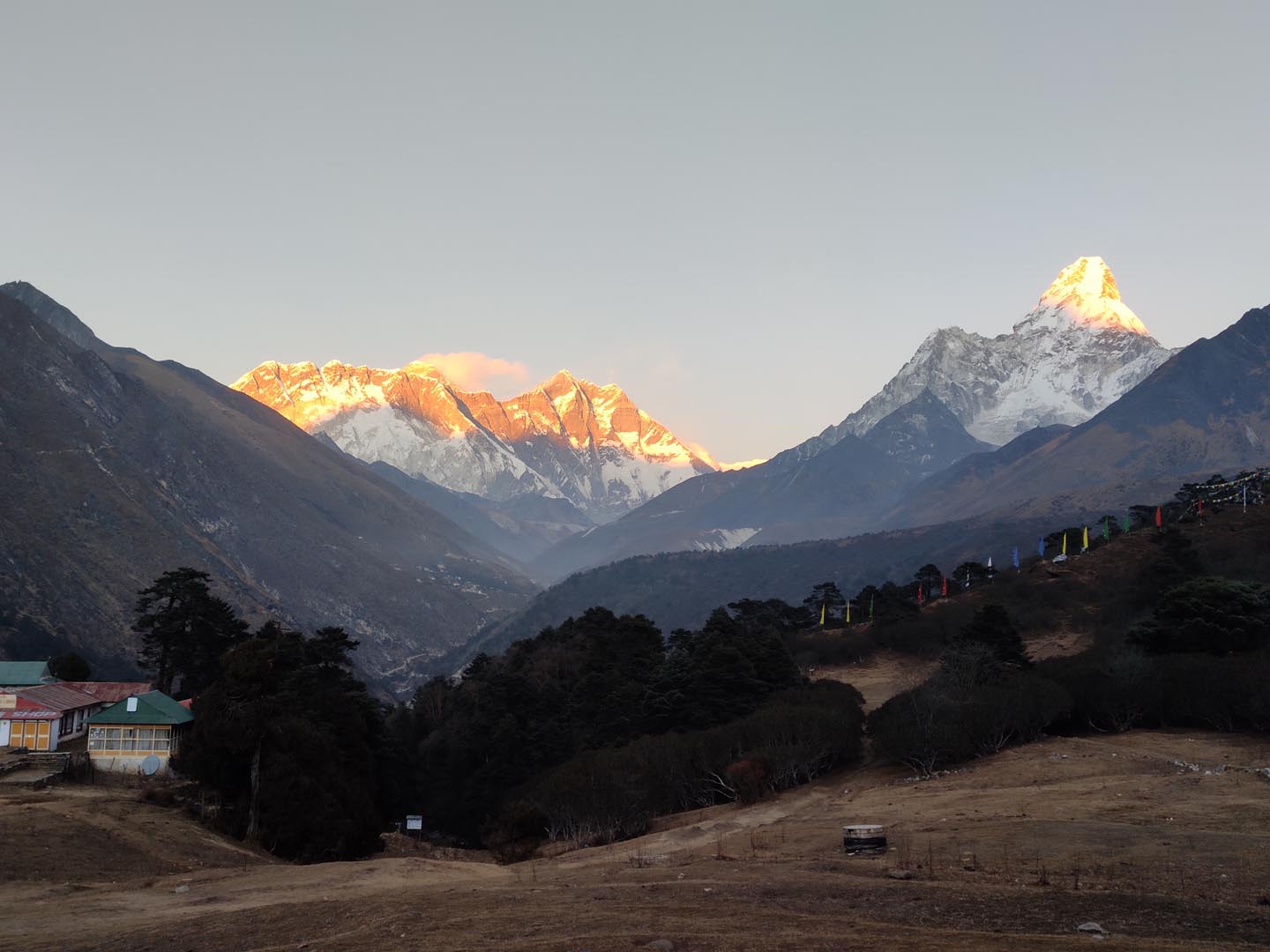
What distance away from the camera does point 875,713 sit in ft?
207

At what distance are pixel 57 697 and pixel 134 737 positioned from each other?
1009cm

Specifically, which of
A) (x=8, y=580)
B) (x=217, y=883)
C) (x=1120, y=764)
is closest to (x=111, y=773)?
(x=217, y=883)

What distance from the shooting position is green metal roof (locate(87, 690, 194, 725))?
59219 millimetres

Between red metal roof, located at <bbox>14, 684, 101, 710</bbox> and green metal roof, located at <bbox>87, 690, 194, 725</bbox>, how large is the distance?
5277 mm

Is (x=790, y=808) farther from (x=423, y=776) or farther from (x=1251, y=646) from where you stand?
(x=423, y=776)

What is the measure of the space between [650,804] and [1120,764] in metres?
24.3

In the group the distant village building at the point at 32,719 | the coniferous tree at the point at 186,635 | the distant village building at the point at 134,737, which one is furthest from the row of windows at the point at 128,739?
the coniferous tree at the point at 186,635

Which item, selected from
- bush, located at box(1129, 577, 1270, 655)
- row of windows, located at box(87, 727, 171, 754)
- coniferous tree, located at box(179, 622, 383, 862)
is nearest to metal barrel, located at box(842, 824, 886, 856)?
coniferous tree, located at box(179, 622, 383, 862)

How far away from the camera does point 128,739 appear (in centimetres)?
5925

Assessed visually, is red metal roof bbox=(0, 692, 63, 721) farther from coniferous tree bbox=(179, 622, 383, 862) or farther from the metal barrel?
the metal barrel

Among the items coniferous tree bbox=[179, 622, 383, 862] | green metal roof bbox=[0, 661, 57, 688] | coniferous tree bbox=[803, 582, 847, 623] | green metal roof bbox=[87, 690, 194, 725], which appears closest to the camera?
coniferous tree bbox=[179, 622, 383, 862]

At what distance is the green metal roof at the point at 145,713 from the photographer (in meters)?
59.2

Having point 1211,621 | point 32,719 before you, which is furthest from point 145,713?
point 1211,621

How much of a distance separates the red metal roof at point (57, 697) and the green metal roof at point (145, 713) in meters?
5.28
